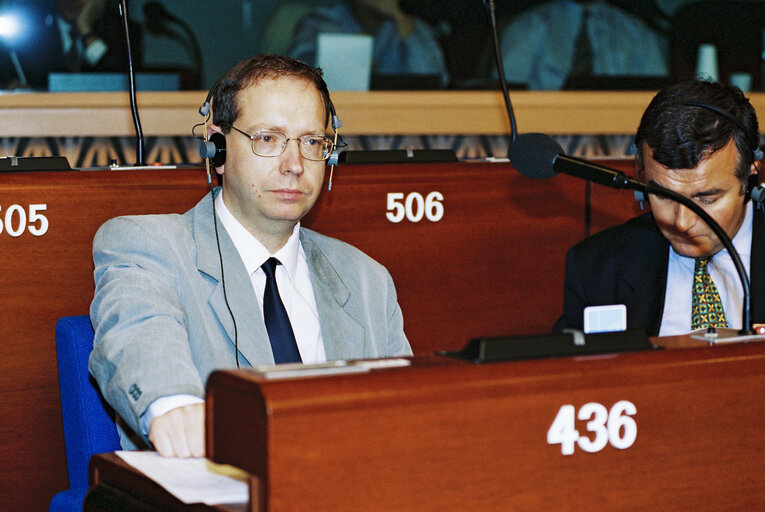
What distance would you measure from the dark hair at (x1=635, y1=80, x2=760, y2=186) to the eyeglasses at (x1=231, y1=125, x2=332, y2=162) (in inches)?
26.3

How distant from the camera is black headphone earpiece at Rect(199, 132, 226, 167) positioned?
77.1 inches

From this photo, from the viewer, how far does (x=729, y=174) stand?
6.83 feet

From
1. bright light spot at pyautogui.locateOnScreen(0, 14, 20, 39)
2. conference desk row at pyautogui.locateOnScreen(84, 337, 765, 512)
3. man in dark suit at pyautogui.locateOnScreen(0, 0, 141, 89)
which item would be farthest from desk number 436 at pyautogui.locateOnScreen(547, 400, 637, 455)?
bright light spot at pyautogui.locateOnScreen(0, 14, 20, 39)

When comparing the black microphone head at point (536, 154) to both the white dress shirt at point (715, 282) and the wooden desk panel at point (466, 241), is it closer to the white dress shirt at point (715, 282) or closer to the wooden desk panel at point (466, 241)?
the white dress shirt at point (715, 282)

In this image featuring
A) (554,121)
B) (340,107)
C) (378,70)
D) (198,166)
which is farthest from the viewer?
(378,70)

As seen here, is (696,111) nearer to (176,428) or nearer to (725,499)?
(725,499)

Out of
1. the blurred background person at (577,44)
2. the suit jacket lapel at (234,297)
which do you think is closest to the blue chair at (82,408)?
the suit jacket lapel at (234,297)

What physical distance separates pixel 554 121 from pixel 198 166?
170cm

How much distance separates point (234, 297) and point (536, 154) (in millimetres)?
591

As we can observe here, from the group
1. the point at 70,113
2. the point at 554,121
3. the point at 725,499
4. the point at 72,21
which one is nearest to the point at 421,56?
the point at 72,21

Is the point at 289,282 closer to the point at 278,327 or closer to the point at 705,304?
the point at 278,327

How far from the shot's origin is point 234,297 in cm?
183

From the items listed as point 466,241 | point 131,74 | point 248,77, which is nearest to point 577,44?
point 466,241

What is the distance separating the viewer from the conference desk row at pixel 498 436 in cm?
98
